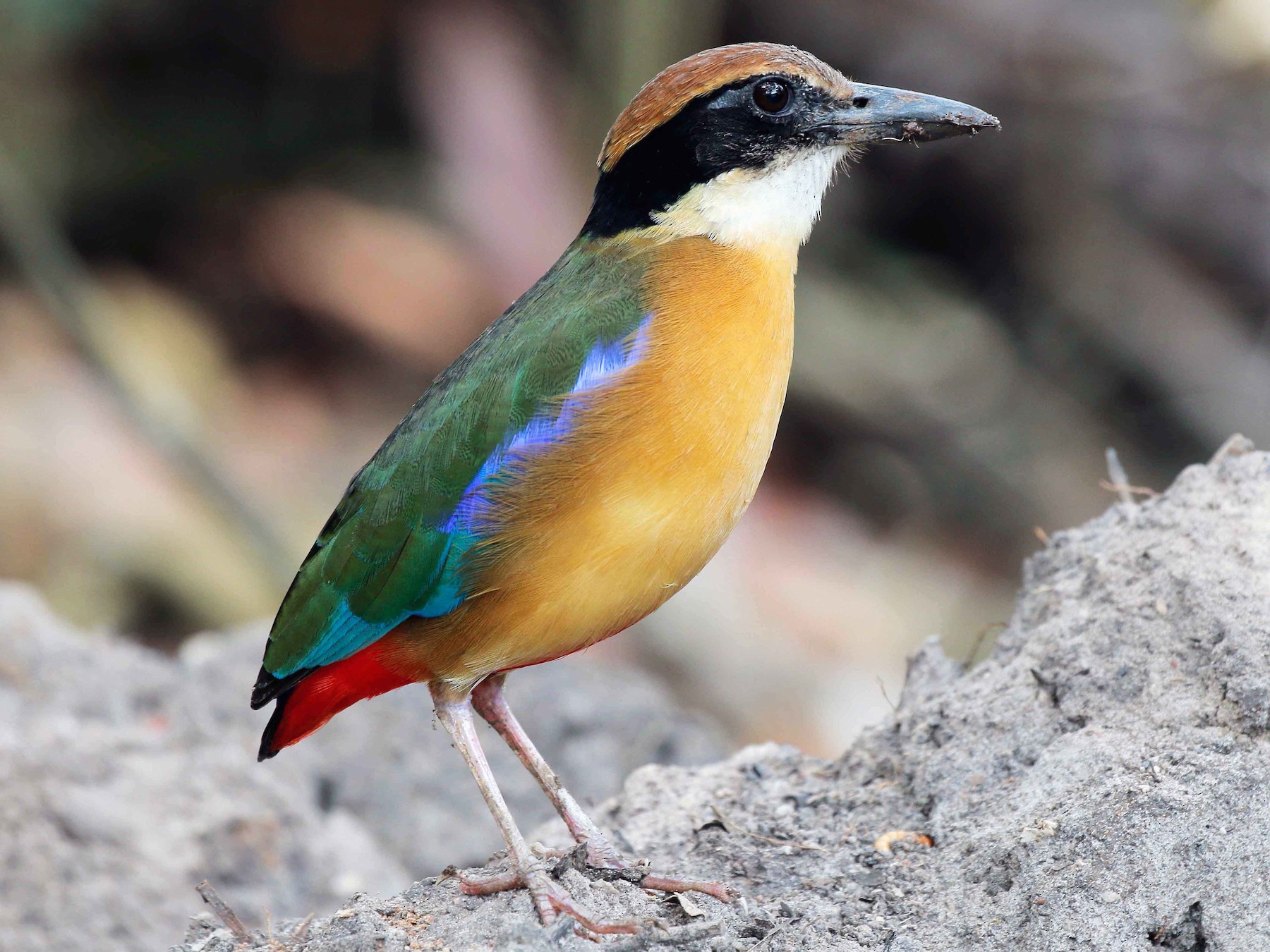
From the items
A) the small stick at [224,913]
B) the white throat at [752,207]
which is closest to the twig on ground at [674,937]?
the small stick at [224,913]

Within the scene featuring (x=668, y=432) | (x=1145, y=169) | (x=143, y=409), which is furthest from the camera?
(x=1145, y=169)

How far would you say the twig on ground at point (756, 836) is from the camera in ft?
13.4

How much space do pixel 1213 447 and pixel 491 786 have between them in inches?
281

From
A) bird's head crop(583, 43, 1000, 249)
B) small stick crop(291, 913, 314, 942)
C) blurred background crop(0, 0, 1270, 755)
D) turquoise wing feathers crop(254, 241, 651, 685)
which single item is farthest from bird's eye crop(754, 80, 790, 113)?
blurred background crop(0, 0, 1270, 755)

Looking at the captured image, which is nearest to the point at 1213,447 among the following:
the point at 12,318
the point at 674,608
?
the point at 674,608

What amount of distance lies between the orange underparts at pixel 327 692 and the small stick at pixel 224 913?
0.74 meters

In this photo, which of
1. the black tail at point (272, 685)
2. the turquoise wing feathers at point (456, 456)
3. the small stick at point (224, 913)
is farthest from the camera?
the black tail at point (272, 685)

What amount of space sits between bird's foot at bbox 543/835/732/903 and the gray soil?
0.23ft

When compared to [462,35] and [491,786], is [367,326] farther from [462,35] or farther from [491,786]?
[491,786]

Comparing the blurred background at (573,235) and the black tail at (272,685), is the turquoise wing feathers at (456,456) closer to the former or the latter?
the black tail at (272,685)

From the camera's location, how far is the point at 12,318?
10.3 m

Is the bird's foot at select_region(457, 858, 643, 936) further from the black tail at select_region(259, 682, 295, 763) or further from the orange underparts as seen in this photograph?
the black tail at select_region(259, 682, 295, 763)

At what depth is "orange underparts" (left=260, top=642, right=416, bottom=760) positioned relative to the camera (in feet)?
13.8

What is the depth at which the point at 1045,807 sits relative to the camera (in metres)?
3.63
